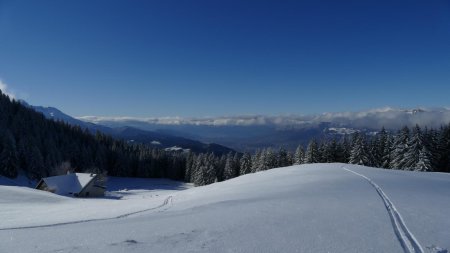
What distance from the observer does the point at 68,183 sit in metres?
60.8

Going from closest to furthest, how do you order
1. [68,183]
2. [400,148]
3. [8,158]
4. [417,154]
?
[417,154], [400,148], [68,183], [8,158]

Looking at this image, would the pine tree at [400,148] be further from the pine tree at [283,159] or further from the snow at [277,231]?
the snow at [277,231]

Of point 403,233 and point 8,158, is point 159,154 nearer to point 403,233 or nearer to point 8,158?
point 8,158

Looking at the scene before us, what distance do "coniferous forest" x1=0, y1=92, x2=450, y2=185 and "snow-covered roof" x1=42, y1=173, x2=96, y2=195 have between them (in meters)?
18.5

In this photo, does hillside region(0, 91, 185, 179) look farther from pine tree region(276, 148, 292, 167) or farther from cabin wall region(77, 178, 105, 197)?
pine tree region(276, 148, 292, 167)

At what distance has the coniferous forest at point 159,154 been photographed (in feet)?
196

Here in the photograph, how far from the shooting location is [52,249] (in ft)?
28.5

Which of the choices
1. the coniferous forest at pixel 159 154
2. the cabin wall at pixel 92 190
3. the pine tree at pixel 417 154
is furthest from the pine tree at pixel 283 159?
the cabin wall at pixel 92 190

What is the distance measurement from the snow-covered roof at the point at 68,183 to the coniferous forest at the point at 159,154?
1855cm

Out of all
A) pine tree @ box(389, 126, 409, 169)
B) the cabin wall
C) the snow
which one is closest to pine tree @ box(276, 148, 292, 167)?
pine tree @ box(389, 126, 409, 169)

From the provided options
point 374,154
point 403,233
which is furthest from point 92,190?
point 403,233

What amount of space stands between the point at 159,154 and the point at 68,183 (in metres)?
65.6

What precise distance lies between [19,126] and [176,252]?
96.2 meters

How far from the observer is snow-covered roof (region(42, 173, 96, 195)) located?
57325 mm
